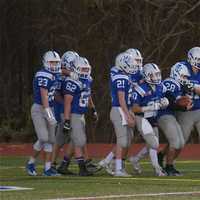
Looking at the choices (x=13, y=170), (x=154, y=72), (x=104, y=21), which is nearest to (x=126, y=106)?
(x=154, y=72)

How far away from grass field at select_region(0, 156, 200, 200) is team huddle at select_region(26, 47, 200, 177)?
0.40 m

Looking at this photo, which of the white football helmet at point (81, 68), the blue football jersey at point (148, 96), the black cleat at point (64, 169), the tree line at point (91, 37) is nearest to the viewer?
the blue football jersey at point (148, 96)

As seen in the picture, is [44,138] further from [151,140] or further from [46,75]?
[151,140]

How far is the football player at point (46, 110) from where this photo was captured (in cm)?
1385

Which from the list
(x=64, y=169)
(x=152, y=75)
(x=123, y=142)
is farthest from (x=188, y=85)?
(x=64, y=169)

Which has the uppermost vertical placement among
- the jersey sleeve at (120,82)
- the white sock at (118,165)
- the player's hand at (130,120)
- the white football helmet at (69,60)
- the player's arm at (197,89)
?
the white football helmet at (69,60)

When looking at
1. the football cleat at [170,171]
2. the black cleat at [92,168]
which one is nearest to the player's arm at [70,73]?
the black cleat at [92,168]

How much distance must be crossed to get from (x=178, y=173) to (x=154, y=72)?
1.68 meters

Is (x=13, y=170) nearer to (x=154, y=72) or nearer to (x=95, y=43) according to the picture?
(x=154, y=72)

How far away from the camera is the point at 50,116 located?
13734 millimetres

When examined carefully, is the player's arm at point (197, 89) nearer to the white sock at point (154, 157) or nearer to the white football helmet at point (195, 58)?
the white football helmet at point (195, 58)

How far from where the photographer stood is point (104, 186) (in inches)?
470

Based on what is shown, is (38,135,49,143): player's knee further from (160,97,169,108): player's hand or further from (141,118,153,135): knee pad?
(160,97,169,108): player's hand

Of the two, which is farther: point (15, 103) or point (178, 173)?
point (15, 103)
